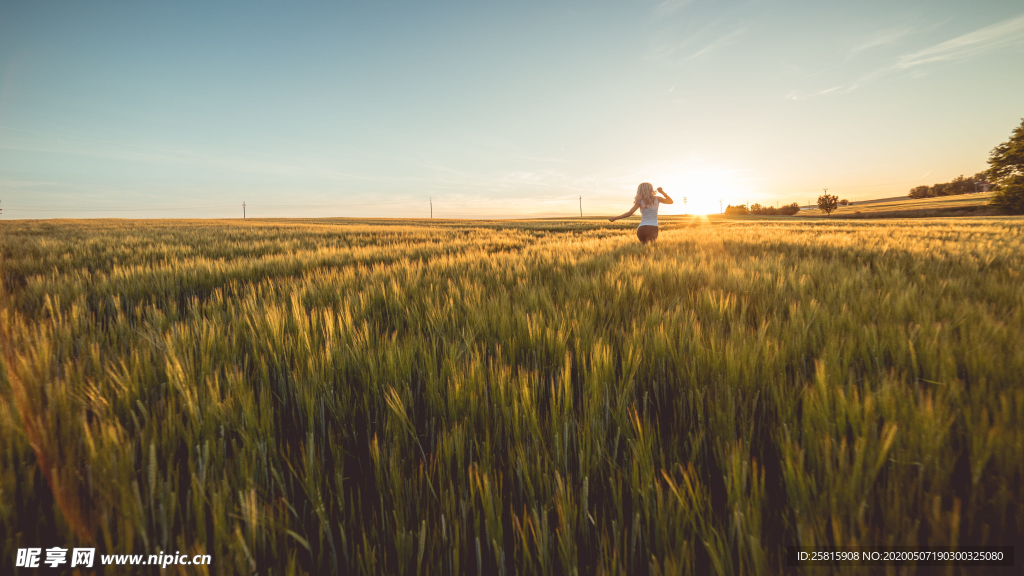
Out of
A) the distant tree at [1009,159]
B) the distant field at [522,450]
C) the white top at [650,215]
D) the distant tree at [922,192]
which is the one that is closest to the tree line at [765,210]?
the distant tree at [922,192]

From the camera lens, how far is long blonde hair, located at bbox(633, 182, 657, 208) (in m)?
7.43

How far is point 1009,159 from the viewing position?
33.9m

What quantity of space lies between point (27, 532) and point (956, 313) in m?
3.24

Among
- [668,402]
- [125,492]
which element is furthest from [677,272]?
[125,492]

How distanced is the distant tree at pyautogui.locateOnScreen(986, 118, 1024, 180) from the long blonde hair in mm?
52700

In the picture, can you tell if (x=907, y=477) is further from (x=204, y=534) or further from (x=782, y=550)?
(x=204, y=534)

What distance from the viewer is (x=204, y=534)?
593 mm

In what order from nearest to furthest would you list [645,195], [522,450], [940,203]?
1. [522,450]
2. [645,195]
3. [940,203]

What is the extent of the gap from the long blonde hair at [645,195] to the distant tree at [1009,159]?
52.7m

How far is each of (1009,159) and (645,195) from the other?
5371 cm

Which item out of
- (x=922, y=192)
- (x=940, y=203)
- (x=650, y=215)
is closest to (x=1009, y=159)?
(x=940, y=203)

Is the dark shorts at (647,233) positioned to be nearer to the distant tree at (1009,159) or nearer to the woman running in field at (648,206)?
the woman running in field at (648,206)

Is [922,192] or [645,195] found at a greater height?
[922,192]

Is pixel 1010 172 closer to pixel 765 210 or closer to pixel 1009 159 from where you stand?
pixel 1009 159
